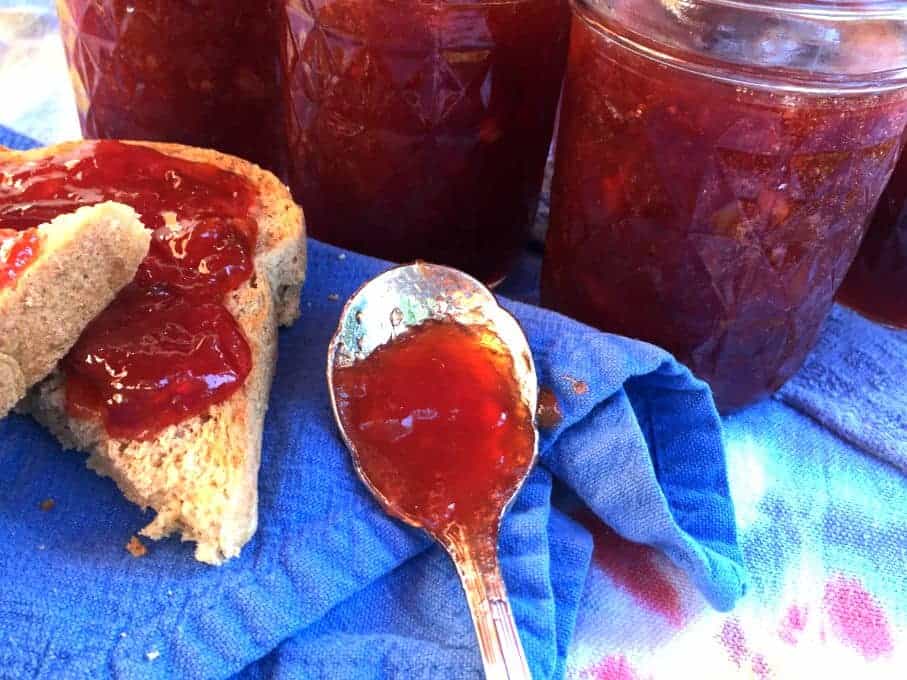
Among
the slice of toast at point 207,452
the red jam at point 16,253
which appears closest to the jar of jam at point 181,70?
the slice of toast at point 207,452

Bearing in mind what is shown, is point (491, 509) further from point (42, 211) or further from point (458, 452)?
point (42, 211)

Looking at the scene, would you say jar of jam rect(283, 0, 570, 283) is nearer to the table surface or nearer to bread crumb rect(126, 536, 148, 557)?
the table surface

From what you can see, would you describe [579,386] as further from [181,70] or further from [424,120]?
[181,70]

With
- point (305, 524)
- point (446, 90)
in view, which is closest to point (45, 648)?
point (305, 524)

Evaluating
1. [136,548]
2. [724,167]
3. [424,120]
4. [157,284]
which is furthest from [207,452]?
[724,167]

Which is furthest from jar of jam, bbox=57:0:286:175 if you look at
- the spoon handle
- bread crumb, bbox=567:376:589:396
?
the spoon handle

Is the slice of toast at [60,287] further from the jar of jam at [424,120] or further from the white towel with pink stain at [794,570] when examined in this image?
the white towel with pink stain at [794,570]
